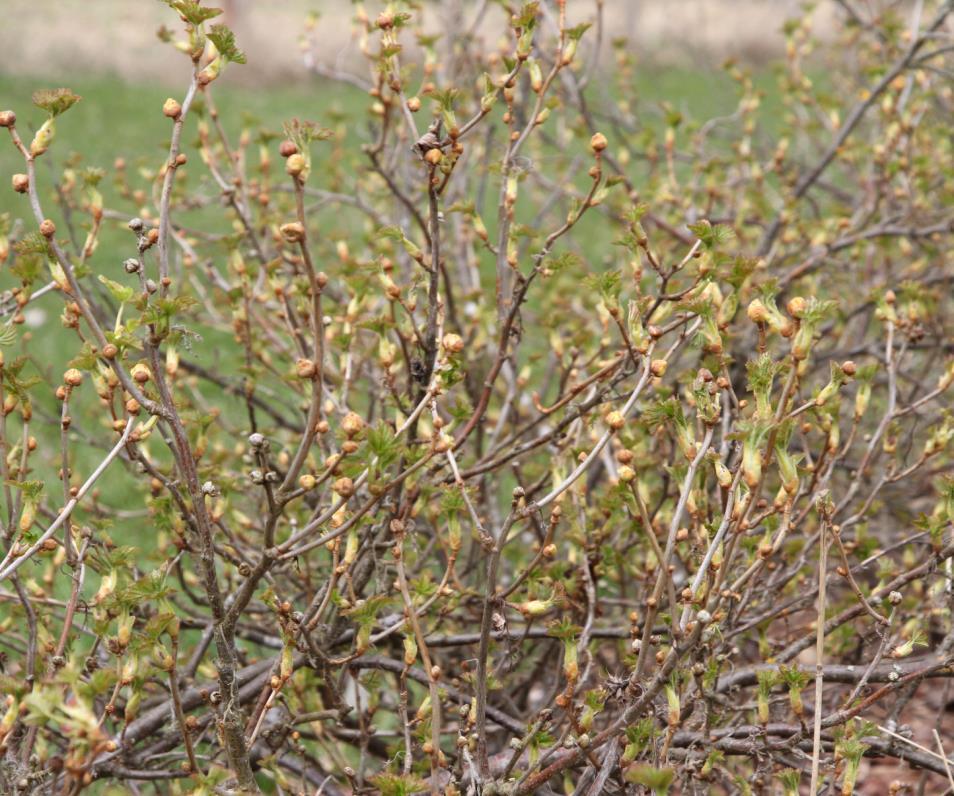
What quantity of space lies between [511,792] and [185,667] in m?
0.96

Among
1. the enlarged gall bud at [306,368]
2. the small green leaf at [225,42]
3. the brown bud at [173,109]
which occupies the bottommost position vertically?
the enlarged gall bud at [306,368]

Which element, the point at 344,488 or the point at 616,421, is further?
the point at 616,421

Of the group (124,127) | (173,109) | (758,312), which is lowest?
(758,312)

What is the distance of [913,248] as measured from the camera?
13.5ft

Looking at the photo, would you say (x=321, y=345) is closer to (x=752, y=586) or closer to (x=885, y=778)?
(x=752, y=586)

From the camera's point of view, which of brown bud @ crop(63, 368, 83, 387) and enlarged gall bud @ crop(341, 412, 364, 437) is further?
brown bud @ crop(63, 368, 83, 387)

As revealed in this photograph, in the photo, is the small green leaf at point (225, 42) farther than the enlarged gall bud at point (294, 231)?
Yes

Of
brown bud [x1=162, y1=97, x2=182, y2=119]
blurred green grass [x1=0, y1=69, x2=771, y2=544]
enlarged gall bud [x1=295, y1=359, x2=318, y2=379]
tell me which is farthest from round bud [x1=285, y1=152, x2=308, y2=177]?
blurred green grass [x1=0, y1=69, x2=771, y2=544]

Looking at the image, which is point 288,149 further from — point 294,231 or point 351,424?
point 351,424

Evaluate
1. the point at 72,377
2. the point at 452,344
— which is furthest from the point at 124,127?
the point at 452,344

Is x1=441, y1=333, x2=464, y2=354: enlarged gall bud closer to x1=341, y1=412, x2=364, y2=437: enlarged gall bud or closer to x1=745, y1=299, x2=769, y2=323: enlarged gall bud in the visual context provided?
x1=341, y1=412, x2=364, y2=437: enlarged gall bud

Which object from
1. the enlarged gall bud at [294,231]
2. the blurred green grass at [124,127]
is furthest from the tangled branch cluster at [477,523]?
the blurred green grass at [124,127]

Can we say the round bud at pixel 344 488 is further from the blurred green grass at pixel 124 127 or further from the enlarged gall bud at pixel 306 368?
the blurred green grass at pixel 124 127

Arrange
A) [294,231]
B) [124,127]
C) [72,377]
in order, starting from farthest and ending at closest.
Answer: [124,127] → [72,377] → [294,231]
